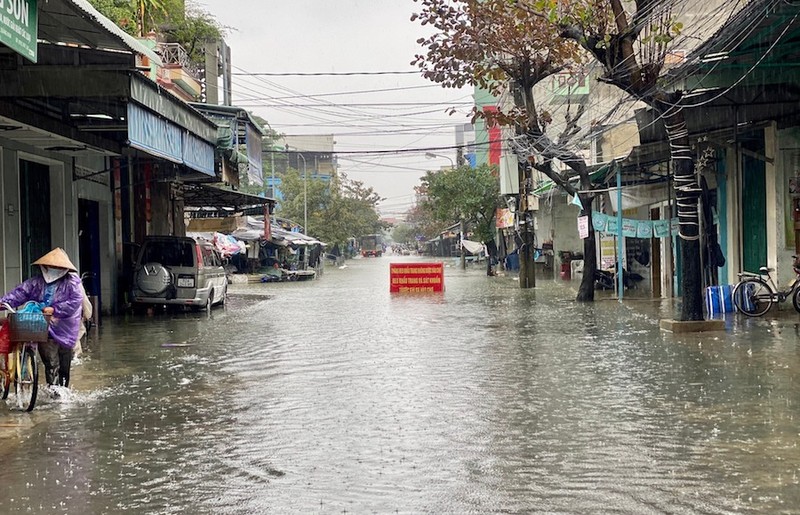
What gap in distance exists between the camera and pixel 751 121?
1581 centimetres

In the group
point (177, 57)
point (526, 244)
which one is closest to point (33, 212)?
point (177, 57)

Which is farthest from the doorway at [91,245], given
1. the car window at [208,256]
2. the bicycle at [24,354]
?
the bicycle at [24,354]

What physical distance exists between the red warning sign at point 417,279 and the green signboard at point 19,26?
2174 cm

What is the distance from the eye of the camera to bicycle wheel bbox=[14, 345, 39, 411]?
841 cm

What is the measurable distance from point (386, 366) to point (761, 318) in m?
8.12

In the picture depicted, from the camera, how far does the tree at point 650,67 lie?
43.8ft

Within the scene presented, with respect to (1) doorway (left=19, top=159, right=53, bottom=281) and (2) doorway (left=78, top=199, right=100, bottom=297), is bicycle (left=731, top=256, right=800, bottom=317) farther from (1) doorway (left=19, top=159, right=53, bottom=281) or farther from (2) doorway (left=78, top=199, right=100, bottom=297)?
(2) doorway (left=78, top=199, right=100, bottom=297)

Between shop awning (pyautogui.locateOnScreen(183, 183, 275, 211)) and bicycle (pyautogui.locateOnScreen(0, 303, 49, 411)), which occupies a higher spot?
shop awning (pyautogui.locateOnScreen(183, 183, 275, 211))

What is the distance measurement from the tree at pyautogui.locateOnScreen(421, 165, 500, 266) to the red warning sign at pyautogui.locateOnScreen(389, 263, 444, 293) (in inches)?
745

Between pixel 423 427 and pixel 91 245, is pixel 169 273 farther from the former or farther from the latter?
pixel 423 427

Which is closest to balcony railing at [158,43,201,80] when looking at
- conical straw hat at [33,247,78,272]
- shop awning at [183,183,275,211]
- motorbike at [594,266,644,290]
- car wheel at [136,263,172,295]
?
shop awning at [183,183,275,211]

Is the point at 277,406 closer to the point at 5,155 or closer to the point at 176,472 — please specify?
the point at 176,472

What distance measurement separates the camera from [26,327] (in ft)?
27.1

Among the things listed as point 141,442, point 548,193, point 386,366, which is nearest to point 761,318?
point 386,366
